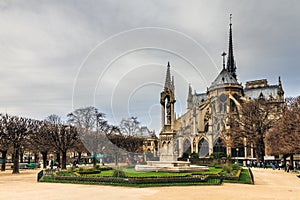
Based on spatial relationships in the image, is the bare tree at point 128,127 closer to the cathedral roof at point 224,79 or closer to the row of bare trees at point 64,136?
the row of bare trees at point 64,136

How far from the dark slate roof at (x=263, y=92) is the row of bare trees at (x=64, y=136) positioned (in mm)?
50533

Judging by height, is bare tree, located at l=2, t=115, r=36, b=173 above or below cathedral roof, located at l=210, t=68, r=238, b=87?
below

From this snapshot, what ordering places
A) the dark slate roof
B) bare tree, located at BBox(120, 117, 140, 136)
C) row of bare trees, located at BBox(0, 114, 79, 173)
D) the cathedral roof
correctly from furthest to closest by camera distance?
the dark slate roof < the cathedral roof < bare tree, located at BBox(120, 117, 140, 136) < row of bare trees, located at BBox(0, 114, 79, 173)

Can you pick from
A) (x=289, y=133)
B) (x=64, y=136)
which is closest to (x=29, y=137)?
(x=64, y=136)

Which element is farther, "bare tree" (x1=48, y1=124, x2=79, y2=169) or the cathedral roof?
the cathedral roof

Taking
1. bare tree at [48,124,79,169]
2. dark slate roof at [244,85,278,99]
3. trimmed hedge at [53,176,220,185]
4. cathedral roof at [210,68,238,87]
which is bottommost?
trimmed hedge at [53,176,220,185]

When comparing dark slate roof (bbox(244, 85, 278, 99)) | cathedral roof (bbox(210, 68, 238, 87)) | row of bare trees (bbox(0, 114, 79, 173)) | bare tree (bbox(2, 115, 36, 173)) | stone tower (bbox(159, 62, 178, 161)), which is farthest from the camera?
dark slate roof (bbox(244, 85, 278, 99))

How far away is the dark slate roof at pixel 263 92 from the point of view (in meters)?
101

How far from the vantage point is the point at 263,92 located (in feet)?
338

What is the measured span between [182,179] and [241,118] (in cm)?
4250

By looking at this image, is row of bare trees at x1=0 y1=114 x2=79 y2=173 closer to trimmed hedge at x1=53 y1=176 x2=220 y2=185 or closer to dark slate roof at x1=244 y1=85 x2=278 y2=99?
trimmed hedge at x1=53 y1=176 x2=220 y2=185

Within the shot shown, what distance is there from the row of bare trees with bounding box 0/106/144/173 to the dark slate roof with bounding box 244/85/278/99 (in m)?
50.5

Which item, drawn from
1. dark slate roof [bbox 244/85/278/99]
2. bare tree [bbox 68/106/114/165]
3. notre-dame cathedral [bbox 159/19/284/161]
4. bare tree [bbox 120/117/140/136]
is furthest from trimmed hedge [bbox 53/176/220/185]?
dark slate roof [bbox 244/85/278/99]

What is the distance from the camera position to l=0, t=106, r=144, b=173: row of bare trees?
44.9 meters
